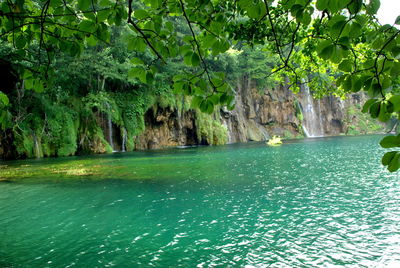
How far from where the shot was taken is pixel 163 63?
5.62ft

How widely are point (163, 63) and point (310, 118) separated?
55.7 metres

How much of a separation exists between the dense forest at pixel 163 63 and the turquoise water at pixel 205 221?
8.84 ft

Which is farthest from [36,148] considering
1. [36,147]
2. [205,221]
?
[205,221]

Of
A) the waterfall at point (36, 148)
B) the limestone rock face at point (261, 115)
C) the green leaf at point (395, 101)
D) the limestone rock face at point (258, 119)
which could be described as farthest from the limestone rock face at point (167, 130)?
the green leaf at point (395, 101)

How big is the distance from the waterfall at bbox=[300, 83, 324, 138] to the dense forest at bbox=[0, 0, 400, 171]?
178 cm

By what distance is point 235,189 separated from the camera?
10.3m

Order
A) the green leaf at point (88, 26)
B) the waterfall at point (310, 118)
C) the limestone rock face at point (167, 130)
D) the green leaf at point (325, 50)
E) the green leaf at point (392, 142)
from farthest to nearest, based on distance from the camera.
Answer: the waterfall at point (310, 118), the limestone rock face at point (167, 130), the green leaf at point (88, 26), the green leaf at point (325, 50), the green leaf at point (392, 142)

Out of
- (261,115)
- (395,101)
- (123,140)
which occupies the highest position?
(261,115)

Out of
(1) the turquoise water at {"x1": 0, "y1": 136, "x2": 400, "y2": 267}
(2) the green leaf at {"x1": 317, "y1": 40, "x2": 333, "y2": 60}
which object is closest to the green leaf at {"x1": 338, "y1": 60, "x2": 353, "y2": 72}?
(2) the green leaf at {"x1": 317, "y1": 40, "x2": 333, "y2": 60}

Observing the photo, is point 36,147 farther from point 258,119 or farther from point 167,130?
point 258,119

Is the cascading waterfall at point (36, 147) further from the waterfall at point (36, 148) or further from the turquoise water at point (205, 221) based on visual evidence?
the turquoise water at point (205, 221)

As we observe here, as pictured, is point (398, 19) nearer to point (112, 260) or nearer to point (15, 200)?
point (112, 260)

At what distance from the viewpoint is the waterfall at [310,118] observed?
52719mm

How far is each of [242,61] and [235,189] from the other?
1418 inches
